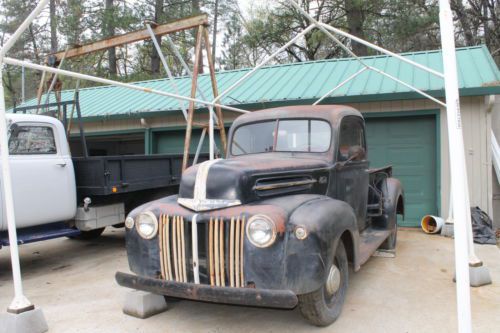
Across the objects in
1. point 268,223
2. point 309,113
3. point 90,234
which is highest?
point 309,113

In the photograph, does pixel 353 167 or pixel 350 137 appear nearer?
pixel 353 167

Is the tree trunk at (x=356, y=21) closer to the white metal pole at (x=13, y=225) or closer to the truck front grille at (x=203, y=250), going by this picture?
the white metal pole at (x=13, y=225)

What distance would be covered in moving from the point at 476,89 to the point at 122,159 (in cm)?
619

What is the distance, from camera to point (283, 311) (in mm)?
3914

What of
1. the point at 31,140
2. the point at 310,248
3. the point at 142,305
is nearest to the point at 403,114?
the point at 310,248

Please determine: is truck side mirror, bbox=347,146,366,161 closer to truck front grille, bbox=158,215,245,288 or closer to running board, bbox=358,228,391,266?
running board, bbox=358,228,391,266

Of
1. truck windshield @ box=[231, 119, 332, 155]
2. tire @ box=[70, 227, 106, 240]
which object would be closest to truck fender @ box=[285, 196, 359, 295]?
truck windshield @ box=[231, 119, 332, 155]

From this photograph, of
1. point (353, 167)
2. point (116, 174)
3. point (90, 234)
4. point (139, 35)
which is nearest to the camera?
point (353, 167)

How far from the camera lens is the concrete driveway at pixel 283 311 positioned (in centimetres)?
358

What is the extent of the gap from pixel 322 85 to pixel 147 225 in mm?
6756

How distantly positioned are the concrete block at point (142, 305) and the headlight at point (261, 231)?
4.53ft

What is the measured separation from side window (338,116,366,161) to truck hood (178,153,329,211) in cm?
72

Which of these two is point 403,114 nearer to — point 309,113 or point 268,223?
point 309,113

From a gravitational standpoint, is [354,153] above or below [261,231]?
above
